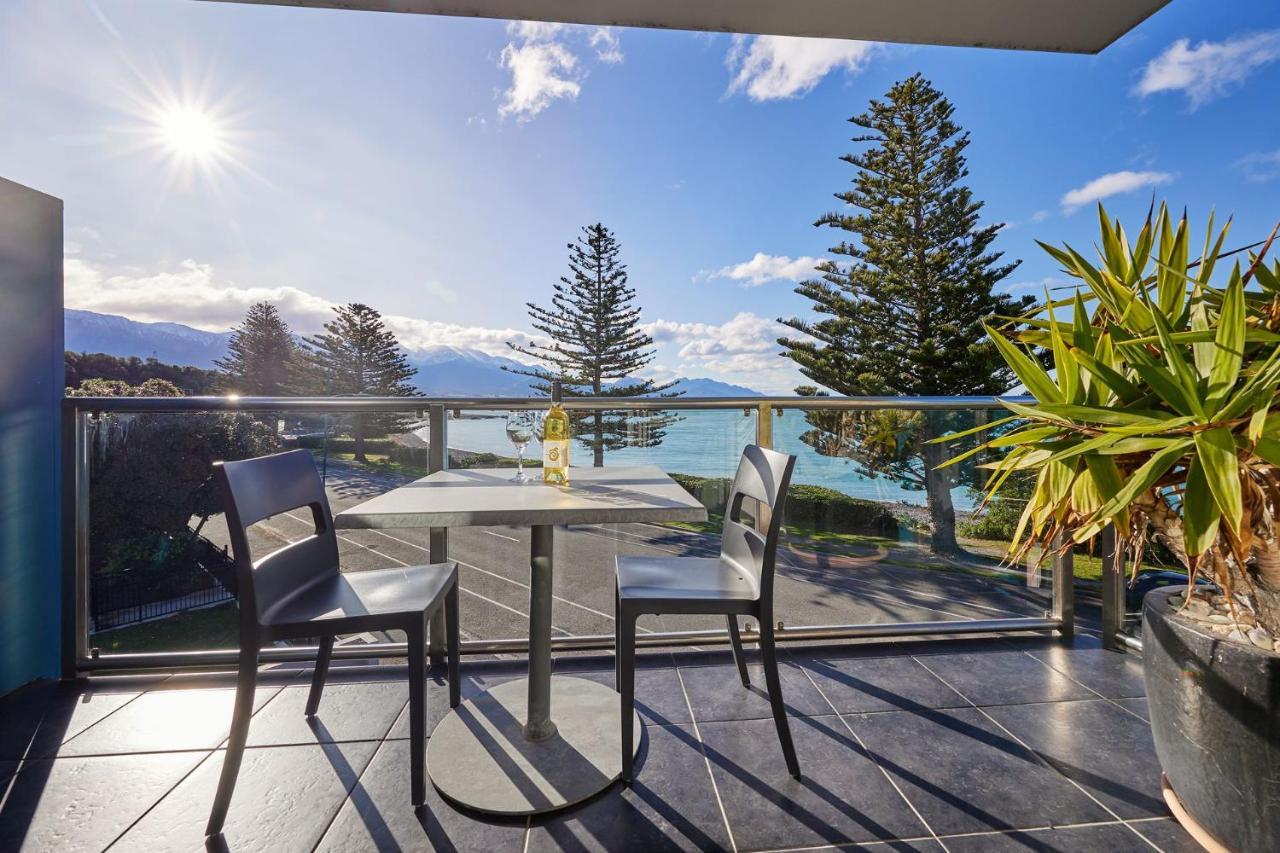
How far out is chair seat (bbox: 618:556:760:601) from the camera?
138 cm

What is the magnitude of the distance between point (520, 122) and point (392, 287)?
1776cm

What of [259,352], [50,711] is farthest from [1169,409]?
[259,352]

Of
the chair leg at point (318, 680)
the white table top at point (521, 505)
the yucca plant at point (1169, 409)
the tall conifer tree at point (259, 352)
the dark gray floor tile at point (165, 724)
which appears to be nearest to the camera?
the yucca plant at point (1169, 409)

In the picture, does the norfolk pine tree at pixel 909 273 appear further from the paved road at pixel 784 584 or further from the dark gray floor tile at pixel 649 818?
the dark gray floor tile at pixel 649 818

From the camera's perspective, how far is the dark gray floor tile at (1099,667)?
5.97 ft

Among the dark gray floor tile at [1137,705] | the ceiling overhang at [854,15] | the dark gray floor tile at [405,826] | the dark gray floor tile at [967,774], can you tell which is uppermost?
the ceiling overhang at [854,15]

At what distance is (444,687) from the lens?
1815mm

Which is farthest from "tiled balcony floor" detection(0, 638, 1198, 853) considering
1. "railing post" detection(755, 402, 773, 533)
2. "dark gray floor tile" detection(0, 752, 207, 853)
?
"railing post" detection(755, 402, 773, 533)

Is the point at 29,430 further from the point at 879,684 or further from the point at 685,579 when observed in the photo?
the point at 879,684

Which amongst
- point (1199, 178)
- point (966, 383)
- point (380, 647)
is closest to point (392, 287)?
point (966, 383)

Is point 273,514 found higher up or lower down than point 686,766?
higher up

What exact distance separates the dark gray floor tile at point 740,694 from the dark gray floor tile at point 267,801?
0.87 meters

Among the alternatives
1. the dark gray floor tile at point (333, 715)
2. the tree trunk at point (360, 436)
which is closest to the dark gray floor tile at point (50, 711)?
the dark gray floor tile at point (333, 715)

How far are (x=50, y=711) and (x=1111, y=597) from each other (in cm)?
366
